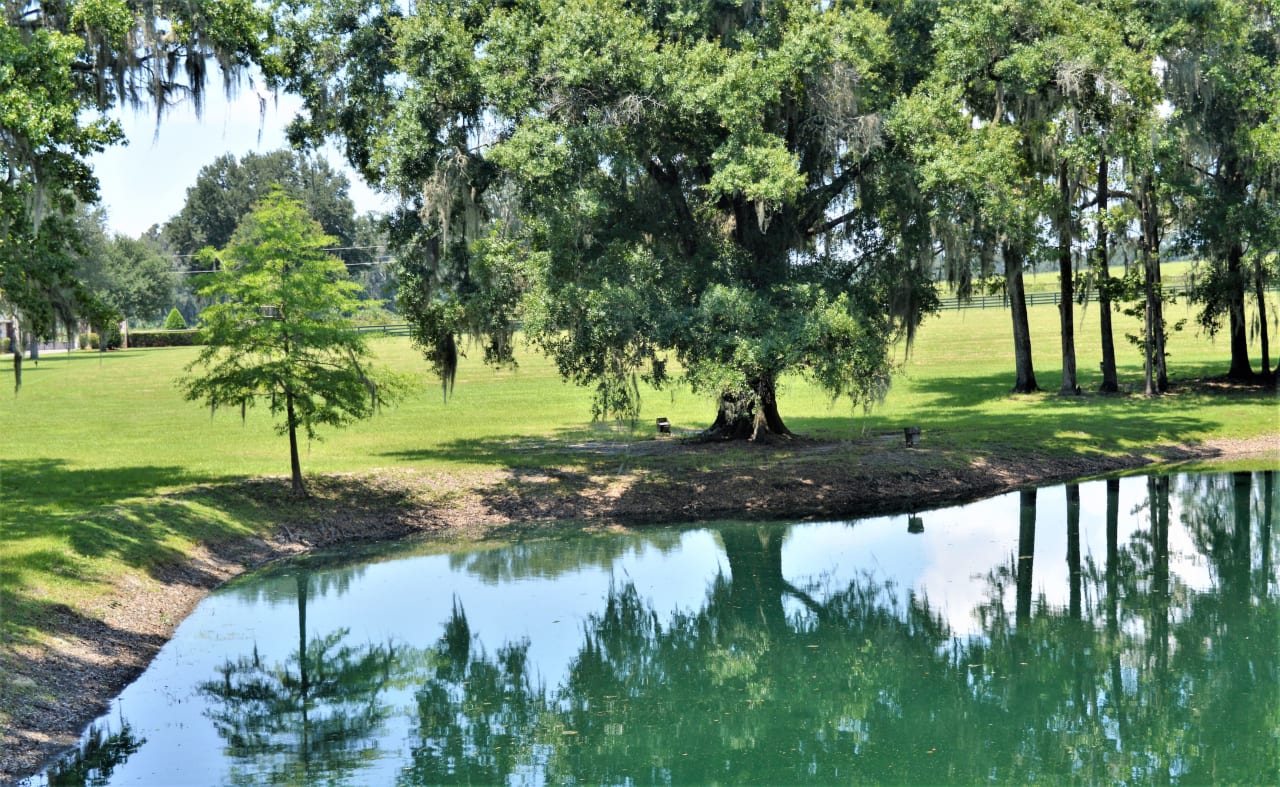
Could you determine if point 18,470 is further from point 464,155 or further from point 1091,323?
point 1091,323

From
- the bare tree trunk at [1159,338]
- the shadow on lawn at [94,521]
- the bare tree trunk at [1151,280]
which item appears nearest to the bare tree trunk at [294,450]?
the shadow on lawn at [94,521]

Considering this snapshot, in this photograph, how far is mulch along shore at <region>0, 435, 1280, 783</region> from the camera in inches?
738

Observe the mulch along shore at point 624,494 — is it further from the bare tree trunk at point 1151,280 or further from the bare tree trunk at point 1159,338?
the bare tree trunk at point 1159,338

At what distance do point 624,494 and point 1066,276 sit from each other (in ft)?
52.7

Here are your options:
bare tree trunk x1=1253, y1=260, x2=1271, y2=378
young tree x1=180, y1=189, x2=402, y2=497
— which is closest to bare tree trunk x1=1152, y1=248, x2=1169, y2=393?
bare tree trunk x1=1253, y1=260, x2=1271, y2=378

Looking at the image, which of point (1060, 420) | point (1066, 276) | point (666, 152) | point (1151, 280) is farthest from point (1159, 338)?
point (666, 152)

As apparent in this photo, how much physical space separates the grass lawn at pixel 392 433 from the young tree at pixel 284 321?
78.9 inches

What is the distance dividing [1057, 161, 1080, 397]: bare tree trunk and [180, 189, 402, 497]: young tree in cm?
1580

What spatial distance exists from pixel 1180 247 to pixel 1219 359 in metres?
11.1

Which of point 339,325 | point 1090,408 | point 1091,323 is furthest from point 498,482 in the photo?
point 1091,323

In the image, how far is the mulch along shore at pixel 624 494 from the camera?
18.8 meters

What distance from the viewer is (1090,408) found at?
31688 mm

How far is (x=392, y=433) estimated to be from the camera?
98.0ft

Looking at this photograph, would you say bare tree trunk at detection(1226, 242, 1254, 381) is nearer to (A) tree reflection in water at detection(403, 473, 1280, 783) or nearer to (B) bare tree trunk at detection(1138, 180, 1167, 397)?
(B) bare tree trunk at detection(1138, 180, 1167, 397)
